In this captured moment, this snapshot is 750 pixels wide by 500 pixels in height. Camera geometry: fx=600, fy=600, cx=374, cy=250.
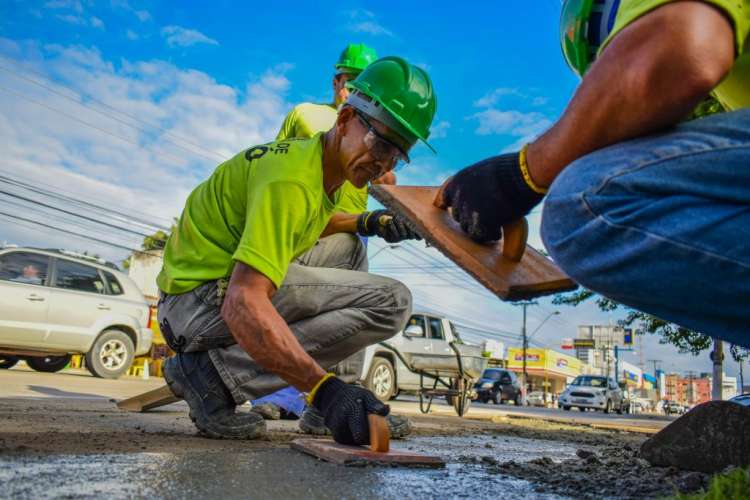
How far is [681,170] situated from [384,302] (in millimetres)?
Answer: 1914

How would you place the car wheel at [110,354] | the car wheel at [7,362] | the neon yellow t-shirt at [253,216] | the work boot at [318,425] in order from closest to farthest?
the neon yellow t-shirt at [253,216], the work boot at [318,425], the car wheel at [110,354], the car wheel at [7,362]

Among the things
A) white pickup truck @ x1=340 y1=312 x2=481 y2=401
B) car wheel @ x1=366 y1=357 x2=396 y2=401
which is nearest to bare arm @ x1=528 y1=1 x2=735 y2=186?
white pickup truck @ x1=340 y1=312 x2=481 y2=401

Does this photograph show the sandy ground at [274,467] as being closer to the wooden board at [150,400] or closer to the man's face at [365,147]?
the wooden board at [150,400]

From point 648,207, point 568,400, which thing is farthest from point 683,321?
point 568,400

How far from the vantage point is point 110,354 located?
993 cm

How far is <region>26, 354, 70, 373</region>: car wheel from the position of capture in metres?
10.4

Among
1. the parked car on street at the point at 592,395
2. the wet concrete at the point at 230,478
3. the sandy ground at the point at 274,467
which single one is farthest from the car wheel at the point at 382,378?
the parked car on street at the point at 592,395

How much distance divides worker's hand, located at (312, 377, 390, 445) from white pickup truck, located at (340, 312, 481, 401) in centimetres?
861

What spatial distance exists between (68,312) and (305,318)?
7829 mm

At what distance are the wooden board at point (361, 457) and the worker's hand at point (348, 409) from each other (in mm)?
46

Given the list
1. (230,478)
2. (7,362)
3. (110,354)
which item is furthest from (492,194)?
(7,362)


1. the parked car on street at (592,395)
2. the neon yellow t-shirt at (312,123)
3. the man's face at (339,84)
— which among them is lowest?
the parked car on street at (592,395)

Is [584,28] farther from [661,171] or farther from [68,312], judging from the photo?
[68,312]

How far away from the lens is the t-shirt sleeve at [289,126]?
378 centimetres
